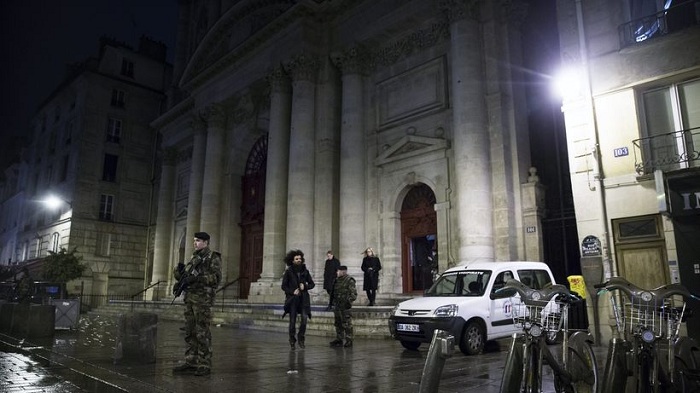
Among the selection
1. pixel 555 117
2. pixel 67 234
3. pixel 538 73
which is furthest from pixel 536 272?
pixel 67 234

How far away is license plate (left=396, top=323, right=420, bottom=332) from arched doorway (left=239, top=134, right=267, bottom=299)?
15.1m

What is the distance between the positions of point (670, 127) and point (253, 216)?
17975 millimetres

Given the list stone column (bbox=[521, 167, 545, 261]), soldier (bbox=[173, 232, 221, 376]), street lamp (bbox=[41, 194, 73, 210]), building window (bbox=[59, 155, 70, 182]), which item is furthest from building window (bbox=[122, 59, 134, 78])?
soldier (bbox=[173, 232, 221, 376])

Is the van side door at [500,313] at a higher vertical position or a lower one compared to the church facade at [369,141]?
lower

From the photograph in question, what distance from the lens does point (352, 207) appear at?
707 inches

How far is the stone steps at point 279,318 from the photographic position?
1180cm

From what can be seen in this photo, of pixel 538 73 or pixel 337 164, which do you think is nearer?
pixel 538 73

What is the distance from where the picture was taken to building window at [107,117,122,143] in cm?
3416

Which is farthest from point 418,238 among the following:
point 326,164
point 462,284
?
point 462,284

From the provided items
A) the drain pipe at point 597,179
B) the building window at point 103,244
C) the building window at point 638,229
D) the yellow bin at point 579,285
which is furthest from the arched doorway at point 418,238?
the building window at point 103,244

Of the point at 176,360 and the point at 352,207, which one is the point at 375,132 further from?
the point at 176,360

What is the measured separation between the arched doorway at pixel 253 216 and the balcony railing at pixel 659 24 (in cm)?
1660

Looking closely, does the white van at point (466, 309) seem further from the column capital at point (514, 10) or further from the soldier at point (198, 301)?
the column capital at point (514, 10)

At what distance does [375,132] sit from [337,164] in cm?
204
